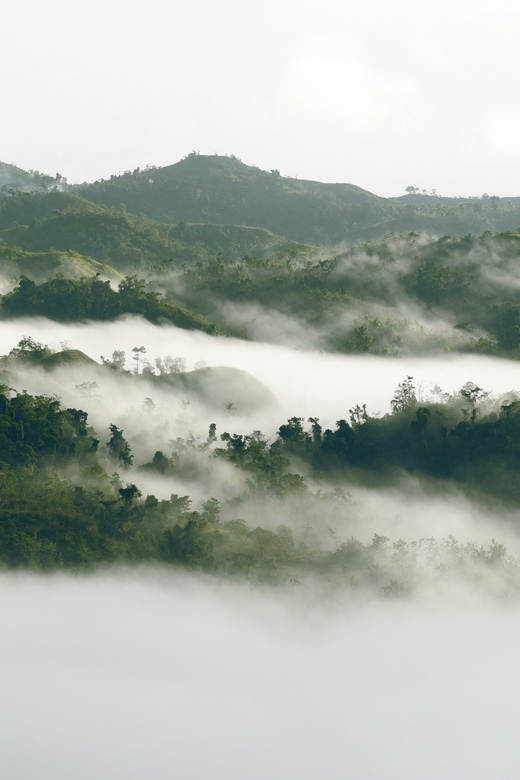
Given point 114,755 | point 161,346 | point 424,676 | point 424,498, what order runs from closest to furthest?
1. point 114,755
2. point 424,676
3. point 424,498
4. point 161,346

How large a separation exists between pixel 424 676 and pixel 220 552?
19284 millimetres

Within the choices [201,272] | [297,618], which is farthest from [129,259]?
[297,618]

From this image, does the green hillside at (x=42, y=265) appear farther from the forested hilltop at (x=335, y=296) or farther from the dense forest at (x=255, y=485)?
the dense forest at (x=255, y=485)

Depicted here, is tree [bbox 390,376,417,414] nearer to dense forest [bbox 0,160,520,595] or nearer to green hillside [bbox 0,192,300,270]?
dense forest [bbox 0,160,520,595]

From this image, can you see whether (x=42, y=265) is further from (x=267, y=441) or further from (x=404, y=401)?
(x=404, y=401)

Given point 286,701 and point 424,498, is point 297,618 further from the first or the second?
point 424,498

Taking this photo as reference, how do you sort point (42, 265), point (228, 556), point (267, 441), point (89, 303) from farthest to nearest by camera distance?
1. point (42, 265)
2. point (89, 303)
3. point (267, 441)
4. point (228, 556)

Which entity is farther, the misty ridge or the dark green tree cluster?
the dark green tree cluster

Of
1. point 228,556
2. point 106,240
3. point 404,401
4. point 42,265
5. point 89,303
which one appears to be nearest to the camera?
point 228,556

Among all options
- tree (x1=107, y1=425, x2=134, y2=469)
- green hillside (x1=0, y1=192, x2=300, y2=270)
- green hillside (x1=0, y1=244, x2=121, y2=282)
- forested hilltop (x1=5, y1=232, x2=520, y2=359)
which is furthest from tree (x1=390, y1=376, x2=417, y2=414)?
green hillside (x1=0, y1=192, x2=300, y2=270)

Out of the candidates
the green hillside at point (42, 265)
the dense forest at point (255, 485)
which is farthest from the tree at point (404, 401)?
the green hillside at point (42, 265)

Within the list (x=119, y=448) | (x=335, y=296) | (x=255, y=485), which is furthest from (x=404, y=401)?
(x=335, y=296)

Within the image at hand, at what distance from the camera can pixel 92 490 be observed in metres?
70.7

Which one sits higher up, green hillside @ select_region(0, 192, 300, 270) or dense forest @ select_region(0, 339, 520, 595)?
green hillside @ select_region(0, 192, 300, 270)
